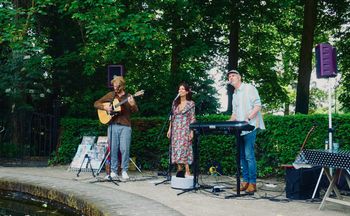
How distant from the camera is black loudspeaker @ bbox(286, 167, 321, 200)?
550cm

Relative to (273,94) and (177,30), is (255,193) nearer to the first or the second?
(177,30)

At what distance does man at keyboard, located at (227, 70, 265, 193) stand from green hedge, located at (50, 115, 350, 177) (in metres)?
1.33

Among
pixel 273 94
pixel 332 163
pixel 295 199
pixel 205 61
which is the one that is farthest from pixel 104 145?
pixel 273 94

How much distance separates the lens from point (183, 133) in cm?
696

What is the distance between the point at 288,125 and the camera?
765 centimetres

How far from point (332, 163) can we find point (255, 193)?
68.9 inches

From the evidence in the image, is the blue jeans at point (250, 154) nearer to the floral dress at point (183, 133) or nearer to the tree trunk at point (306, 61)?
the floral dress at point (183, 133)

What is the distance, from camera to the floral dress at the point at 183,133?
695cm

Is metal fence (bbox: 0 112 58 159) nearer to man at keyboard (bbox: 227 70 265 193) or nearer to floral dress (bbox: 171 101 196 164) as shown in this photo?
floral dress (bbox: 171 101 196 164)

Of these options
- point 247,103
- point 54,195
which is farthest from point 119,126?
point 247,103

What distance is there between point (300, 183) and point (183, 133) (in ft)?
7.20

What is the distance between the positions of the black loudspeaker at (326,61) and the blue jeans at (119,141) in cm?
340

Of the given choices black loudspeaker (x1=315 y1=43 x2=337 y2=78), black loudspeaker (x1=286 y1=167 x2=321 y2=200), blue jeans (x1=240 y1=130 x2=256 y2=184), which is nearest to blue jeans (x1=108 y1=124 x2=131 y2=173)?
blue jeans (x1=240 y1=130 x2=256 y2=184)

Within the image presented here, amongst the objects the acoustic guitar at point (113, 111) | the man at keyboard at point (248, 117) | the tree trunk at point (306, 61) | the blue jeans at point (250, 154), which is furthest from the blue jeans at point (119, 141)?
the tree trunk at point (306, 61)
